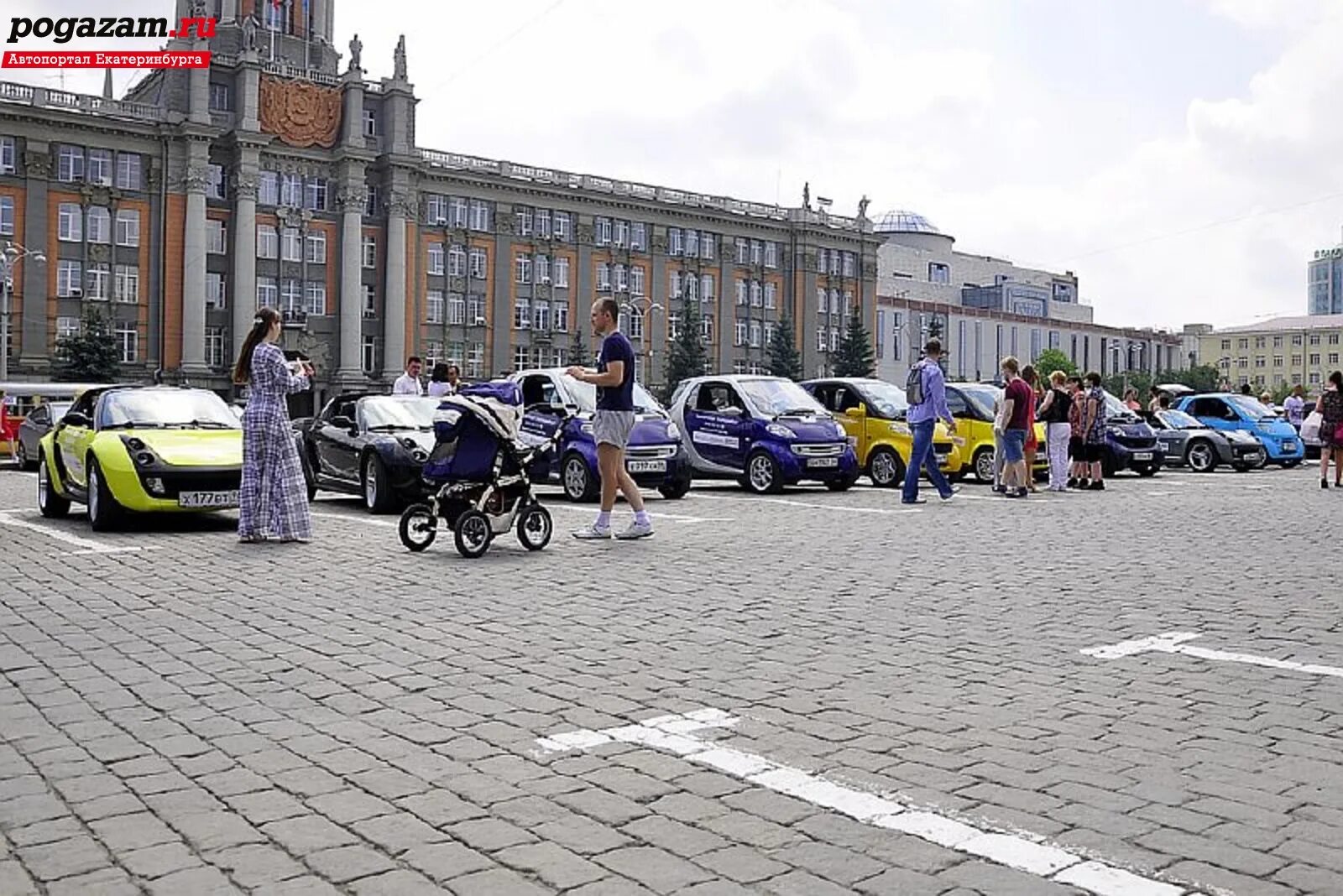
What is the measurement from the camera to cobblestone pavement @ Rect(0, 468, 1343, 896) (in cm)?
368

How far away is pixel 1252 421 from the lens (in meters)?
30.1

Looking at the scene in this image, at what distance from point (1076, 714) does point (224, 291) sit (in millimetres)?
85374

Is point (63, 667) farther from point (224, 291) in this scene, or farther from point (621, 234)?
point (621, 234)

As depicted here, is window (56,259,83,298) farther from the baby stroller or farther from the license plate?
the baby stroller

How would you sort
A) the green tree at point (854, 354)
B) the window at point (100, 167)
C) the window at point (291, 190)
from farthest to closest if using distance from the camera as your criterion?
the green tree at point (854, 354)
the window at point (291, 190)
the window at point (100, 167)

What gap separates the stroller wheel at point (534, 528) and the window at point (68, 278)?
75.1 m

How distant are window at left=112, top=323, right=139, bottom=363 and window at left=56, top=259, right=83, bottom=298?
11.1 ft

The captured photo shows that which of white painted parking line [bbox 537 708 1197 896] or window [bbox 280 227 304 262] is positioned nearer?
white painted parking line [bbox 537 708 1197 896]

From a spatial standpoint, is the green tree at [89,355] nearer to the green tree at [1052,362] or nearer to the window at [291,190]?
the window at [291,190]

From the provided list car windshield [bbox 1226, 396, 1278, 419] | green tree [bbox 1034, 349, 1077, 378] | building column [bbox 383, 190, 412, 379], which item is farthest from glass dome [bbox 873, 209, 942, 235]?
car windshield [bbox 1226, 396, 1278, 419]

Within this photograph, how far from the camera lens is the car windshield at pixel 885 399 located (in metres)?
21.2

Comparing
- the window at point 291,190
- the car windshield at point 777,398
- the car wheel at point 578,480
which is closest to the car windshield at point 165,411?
the car wheel at point 578,480

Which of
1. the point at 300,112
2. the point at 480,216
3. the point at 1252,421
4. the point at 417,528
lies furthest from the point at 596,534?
the point at 480,216

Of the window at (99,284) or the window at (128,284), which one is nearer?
the window at (99,284)
